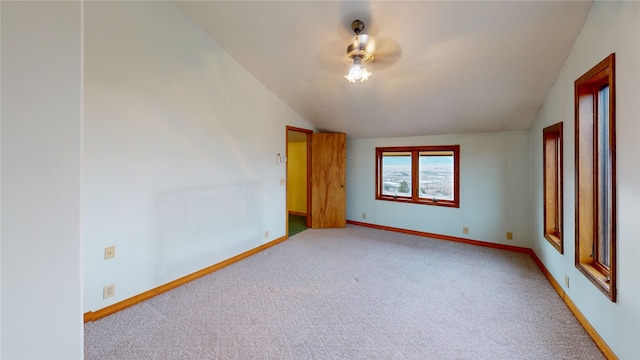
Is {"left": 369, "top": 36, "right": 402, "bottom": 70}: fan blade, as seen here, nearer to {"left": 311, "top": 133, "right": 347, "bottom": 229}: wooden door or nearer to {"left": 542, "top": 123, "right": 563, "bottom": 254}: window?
{"left": 542, "top": 123, "right": 563, "bottom": 254}: window

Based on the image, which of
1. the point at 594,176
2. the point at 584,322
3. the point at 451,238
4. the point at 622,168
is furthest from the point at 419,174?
the point at 622,168

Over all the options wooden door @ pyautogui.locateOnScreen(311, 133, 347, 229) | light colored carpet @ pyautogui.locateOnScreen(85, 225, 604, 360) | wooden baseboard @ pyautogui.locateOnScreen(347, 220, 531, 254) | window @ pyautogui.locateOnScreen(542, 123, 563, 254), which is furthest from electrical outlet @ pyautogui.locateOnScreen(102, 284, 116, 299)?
window @ pyautogui.locateOnScreen(542, 123, 563, 254)

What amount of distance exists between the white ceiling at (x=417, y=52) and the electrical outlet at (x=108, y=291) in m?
2.84

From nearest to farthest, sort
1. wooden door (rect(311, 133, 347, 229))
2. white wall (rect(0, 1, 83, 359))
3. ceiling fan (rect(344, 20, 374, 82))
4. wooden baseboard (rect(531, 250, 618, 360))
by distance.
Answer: white wall (rect(0, 1, 83, 359))
wooden baseboard (rect(531, 250, 618, 360))
ceiling fan (rect(344, 20, 374, 82))
wooden door (rect(311, 133, 347, 229))

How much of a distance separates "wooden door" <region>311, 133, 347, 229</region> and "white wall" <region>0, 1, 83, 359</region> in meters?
4.56

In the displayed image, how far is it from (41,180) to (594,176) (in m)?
3.21

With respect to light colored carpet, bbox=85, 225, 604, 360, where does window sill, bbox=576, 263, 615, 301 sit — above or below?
above

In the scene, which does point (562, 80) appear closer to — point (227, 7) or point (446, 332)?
point (446, 332)

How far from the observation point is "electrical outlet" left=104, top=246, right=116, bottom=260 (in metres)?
2.38

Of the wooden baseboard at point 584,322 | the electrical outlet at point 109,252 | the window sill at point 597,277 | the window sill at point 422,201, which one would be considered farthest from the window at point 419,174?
the electrical outlet at point 109,252

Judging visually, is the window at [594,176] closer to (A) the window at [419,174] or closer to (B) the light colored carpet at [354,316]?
(B) the light colored carpet at [354,316]

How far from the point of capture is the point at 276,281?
9.95 ft

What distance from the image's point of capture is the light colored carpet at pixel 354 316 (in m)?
1.91

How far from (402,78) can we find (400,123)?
1244mm
